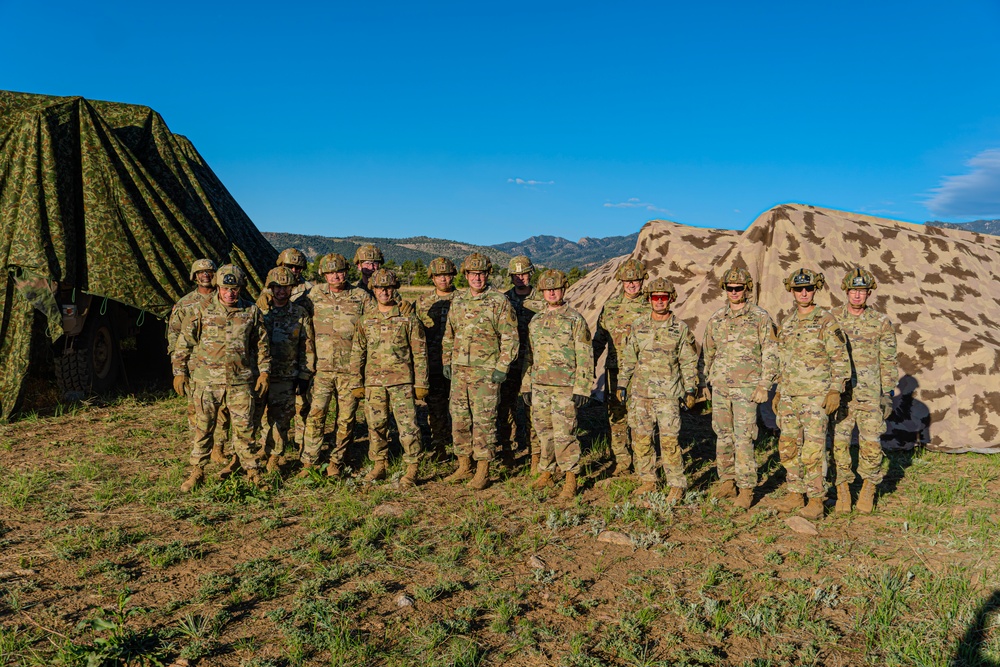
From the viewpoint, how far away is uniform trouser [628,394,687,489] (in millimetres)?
6297

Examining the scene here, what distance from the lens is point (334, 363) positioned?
6.83 meters

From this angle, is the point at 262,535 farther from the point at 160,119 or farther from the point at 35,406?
the point at 160,119

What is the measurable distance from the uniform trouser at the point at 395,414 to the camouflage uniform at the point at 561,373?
1287 mm

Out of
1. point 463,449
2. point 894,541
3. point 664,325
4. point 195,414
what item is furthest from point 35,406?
point 894,541

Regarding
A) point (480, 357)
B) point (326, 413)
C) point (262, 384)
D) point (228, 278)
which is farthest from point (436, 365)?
point (228, 278)

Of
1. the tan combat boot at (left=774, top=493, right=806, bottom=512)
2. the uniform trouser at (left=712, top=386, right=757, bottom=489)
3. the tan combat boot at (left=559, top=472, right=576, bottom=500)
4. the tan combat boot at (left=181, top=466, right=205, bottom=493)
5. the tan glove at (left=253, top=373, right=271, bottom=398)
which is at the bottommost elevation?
the tan combat boot at (left=774, top=493, right=806, bottom=512)

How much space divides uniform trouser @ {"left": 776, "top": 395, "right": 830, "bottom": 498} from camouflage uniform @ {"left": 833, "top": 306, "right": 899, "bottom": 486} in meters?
0.37

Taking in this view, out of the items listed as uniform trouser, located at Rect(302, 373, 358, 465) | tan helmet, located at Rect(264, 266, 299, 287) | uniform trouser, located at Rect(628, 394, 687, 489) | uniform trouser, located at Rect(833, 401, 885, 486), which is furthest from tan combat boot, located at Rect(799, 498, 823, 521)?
tan helmet, located at Rect(264, 266, 299, 287)

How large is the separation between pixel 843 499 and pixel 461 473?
12.4 feet

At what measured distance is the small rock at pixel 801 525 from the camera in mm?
5688

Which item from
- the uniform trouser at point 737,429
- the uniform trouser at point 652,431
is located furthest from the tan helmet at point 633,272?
the uniform trouser at point 737,429

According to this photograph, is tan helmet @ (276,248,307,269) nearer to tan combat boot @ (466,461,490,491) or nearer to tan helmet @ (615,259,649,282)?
tan combat boot @ (466,461,490,491)

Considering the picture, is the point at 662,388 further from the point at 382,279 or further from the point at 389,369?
the point at 382,279

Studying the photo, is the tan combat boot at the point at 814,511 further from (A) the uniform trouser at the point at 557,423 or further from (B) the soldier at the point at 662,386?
(A) the uniform trouser at the point at 557,423
